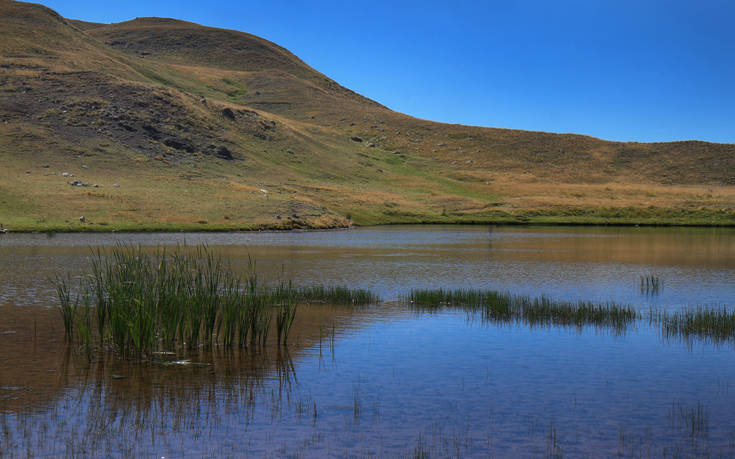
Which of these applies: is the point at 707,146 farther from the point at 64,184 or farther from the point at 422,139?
the point at 64,184

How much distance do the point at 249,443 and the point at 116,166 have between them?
69.4 metres

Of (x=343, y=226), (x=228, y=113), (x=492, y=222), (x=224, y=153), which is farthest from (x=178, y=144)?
(x=492, y=222)

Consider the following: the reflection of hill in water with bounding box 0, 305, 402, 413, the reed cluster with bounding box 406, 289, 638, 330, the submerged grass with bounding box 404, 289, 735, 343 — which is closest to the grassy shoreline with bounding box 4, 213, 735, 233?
the reed cluster with bounding box 406, 289, 638, 330

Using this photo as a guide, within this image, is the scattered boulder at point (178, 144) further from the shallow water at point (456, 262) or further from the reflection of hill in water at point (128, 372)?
the reflection of hill in water at point (128, 372)

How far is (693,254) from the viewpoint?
1577 inches

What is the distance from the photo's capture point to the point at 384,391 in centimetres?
1193

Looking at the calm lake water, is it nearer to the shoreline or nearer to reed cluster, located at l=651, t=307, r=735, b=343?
reed cluster, located at l=651, t=307, r=735, b=343

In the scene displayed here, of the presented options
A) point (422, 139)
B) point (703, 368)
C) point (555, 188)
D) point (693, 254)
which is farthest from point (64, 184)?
point (422, 139)

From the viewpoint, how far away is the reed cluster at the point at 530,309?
61.7 feet

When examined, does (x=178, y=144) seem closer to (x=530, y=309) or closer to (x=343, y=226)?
(x=343, y=226)

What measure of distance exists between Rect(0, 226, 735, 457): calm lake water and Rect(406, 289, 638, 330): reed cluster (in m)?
0.66

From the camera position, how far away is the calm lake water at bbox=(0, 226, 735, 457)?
940 centimetres

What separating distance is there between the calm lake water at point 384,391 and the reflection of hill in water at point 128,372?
4 centimetres

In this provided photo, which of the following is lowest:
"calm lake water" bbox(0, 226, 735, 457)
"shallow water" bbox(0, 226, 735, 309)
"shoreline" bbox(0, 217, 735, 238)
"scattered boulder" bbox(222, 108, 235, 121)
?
"calm lake water" bbox(0, 226, 735, 457)
